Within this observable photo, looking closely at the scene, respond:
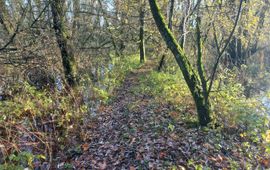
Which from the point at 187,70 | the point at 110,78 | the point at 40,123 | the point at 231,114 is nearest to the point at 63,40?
the point at 40,123

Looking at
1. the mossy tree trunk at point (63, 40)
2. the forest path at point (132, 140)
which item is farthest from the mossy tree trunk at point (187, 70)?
the mossy tree trunk at point (63, 40)

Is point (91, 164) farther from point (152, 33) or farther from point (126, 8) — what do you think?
point (126, 8)

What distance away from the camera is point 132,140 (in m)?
6.00

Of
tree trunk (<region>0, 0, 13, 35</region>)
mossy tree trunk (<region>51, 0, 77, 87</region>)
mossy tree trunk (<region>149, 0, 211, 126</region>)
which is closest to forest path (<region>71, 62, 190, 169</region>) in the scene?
mossy tree trunk (<region>149, 0, 211, 126</region>)

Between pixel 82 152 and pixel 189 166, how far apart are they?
7.73 ft

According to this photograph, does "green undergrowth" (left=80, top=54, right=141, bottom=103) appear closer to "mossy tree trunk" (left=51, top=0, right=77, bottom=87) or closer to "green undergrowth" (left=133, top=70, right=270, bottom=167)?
"mossy tree trunk" (left=51, top=0, right=77, bottom=87)

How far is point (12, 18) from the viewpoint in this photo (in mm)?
10281

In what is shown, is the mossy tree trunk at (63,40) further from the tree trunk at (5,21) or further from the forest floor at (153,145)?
the forest floor at (153,145)

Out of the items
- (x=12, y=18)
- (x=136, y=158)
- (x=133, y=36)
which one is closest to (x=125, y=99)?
(x=136, y=158)

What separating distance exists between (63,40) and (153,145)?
203 inches

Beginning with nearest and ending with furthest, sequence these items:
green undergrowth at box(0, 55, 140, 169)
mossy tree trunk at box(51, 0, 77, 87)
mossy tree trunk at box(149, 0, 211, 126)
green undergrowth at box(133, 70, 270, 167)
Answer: green undergrowth at box(0, 55, 140, 169)
green undergrowth at box(133, 70, 270, 167)
mossy tree trunk at box(149, 0, 211, 126)
mossy tree trunk at box(51, 0, 77, 87)

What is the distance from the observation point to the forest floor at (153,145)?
5109 mm

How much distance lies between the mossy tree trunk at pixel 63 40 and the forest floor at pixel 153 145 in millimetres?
2348

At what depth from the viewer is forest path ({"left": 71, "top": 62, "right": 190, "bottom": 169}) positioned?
5.16 m
